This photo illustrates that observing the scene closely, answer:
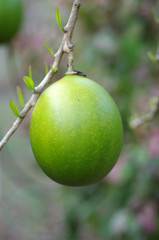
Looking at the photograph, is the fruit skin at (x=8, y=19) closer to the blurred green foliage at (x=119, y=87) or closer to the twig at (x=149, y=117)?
the blurred green foliage at (x=119, y=87)

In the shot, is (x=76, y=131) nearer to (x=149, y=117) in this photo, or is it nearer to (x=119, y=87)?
(x=149, y=117)

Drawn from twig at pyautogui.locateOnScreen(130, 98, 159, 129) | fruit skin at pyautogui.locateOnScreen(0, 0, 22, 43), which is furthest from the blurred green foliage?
fruit skin at pyautogui.locateOnScreen(0, 0, 22, 43)

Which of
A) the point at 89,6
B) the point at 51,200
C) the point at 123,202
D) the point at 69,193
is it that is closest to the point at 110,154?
the point at 123,202

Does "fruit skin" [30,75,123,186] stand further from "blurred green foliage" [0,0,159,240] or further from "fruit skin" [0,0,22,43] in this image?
"fruit skin" [0,0,22,43]

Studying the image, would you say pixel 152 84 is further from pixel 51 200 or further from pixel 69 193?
pixel 51 200

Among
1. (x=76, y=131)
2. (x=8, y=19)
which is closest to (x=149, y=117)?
(x=76, y=131)
